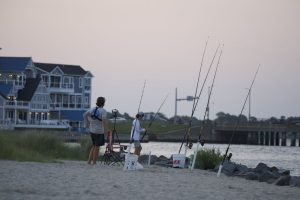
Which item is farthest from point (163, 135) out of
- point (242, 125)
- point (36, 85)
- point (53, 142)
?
point (53, 142)

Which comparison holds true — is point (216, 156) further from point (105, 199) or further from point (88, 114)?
point (105, 199)

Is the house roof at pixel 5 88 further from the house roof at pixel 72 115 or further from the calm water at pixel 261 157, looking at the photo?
the calm water at pixel 261 157

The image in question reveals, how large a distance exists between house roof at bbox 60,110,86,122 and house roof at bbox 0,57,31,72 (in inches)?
414

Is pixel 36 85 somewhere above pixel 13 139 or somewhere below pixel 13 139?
above

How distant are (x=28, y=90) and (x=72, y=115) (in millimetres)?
9688

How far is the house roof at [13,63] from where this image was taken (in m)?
88.6

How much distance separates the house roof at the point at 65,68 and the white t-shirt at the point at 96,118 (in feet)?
262

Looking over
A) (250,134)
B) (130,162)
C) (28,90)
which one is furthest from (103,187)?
(250,134)

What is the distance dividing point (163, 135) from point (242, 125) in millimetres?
13010

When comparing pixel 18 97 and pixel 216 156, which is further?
pixel 18 97

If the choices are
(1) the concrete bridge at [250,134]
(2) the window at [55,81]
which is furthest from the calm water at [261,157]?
(2) the window at [55,81]

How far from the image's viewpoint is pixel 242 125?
104 metres

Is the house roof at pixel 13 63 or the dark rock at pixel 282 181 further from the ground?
the house roof at pixel 13 63

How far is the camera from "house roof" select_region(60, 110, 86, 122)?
3789 inches
